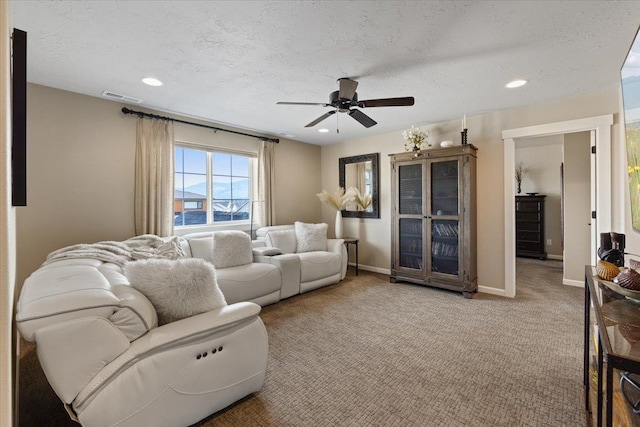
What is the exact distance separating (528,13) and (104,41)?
2913mm

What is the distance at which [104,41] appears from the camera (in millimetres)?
2096

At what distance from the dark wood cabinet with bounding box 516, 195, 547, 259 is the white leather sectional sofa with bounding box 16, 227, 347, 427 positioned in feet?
21.1

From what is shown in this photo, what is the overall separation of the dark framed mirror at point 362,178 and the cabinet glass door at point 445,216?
1.21 m

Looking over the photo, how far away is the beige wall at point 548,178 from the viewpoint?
19.4 feet

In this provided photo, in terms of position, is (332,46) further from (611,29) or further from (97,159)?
(97,159)

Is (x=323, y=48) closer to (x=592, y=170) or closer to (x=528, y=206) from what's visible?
(x=592, y=170)

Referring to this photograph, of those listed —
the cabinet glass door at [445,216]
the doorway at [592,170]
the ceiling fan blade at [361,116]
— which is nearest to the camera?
the ceiling fan blade at [361,116]

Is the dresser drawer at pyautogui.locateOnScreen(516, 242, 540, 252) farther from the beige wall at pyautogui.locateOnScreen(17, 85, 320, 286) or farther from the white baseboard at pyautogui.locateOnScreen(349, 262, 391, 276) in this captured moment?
the beige wall at pyautogui.locateOnScreen(17, 85, 320, 286)

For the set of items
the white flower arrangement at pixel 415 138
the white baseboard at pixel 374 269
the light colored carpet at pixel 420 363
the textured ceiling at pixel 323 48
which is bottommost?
the light colored carpet at pixel 420 363

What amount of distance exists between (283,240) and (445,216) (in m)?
2.35

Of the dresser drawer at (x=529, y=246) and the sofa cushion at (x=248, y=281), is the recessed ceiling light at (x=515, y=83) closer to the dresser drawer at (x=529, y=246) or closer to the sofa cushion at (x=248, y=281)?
the sofa cushion at (x=248, y=281)

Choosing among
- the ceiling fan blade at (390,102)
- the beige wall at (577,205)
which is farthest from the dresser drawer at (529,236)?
the ceiling fan blade at (390,102)

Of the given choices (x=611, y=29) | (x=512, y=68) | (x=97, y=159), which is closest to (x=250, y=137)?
(x=97, y=159)

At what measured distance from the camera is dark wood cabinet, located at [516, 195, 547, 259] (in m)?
→ 5.96
